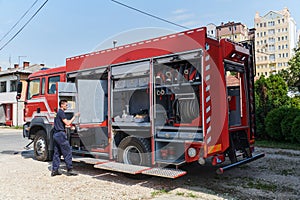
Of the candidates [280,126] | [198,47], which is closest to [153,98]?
[198,47]

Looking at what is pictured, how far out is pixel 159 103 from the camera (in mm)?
6641

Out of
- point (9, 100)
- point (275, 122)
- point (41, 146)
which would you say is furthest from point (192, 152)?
point (9, 100)

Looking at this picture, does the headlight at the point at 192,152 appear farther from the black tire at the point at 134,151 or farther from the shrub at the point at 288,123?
the shrub at the point at 288,123

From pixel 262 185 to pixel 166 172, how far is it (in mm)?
2077

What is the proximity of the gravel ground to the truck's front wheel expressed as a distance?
2.48 ft

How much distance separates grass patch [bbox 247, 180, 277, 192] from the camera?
5.92 meters

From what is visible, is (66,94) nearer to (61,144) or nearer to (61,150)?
(61,144)

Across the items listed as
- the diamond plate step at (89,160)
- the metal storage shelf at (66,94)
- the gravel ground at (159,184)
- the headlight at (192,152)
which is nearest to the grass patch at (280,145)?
the gravel ground at (159,184)

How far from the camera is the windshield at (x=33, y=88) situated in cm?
935

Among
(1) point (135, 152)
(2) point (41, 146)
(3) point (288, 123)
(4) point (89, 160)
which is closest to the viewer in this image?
(1) point (135, 152)

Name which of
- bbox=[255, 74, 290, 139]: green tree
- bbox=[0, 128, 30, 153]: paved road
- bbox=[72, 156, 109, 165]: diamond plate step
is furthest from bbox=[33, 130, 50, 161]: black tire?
bbox=[255, 74, 290, 139]: green tree

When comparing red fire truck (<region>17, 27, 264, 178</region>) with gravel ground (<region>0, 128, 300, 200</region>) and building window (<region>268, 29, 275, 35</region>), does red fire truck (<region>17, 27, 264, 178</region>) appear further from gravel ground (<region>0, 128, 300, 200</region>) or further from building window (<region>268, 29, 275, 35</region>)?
building window (<region>268, 29, 275, 35</region>)

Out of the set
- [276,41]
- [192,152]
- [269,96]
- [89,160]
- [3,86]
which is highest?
[276,41]

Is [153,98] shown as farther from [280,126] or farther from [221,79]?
[280,126]
